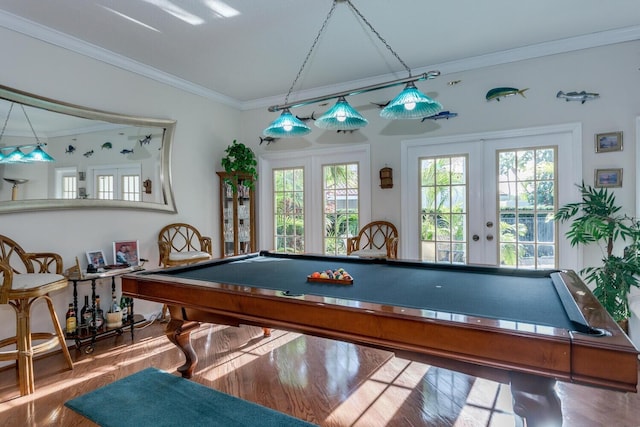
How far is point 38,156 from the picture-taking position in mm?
2963

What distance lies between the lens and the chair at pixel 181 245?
3705 mm

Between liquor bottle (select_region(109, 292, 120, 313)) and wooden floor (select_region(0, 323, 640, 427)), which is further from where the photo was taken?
liquor bottle (select_region(109, 292, 120, 313))

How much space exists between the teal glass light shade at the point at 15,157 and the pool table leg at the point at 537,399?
3.72 m

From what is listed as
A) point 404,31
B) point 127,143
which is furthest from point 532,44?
point 127,143

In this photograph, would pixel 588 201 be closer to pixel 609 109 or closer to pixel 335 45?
pixel 609 109

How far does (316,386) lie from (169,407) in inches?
36.4

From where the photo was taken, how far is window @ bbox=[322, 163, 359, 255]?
14.8 ft

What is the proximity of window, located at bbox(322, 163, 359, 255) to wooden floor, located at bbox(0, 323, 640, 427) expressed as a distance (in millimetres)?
1670

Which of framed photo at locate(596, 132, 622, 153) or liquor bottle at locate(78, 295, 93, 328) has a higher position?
framed photo at locate(596, 132, 622, 153)

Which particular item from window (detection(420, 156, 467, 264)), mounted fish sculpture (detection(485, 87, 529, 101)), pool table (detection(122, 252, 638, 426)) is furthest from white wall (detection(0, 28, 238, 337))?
mounted fish sculpture (detection(485, 87, 529, 101))

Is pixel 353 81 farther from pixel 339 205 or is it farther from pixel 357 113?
pixel 357 113

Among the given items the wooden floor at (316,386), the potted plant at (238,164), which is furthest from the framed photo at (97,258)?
the potted plant at (238,164)

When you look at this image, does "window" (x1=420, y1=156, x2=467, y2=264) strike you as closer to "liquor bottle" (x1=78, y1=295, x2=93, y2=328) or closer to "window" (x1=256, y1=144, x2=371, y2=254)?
"window" (x1=256, y1=144, x2=371, y2=254)

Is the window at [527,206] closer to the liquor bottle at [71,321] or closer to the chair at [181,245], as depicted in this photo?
the chair at [181,245]
